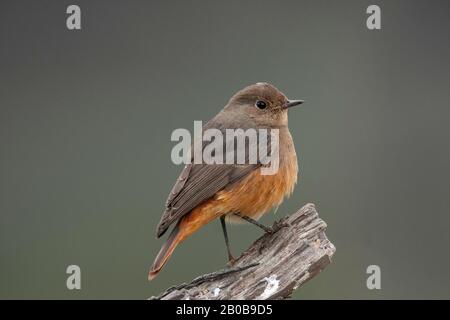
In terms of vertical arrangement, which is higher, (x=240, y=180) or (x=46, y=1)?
(x=46, y=1)

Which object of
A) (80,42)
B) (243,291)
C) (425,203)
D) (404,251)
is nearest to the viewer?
(243,291)

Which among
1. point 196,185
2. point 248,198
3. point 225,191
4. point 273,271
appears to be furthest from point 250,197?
point 273,271

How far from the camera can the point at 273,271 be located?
5.87 meters

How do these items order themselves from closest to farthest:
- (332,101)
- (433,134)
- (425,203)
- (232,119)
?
1. (232,119)
2. (425,203)
3. (332,101)
4. (433,134)

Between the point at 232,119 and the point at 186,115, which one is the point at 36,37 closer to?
the point at 186,115

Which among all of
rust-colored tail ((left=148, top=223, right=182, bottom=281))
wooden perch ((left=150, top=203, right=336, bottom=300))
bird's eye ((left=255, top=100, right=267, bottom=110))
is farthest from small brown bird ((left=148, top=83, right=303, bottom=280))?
wooden perch ((left=150, top=203, right=336, bottom=300))

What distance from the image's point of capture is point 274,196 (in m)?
6.92

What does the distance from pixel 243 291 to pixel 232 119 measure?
1.88 metres

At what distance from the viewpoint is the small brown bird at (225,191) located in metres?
6.49

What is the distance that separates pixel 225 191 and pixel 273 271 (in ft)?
3.43

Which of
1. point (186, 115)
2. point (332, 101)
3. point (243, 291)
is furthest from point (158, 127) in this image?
point (243, 291)

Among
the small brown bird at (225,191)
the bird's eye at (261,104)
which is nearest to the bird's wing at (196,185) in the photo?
the small brown bird at (225,191)

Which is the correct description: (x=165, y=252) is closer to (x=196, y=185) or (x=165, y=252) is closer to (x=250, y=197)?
(x=196, y=185)

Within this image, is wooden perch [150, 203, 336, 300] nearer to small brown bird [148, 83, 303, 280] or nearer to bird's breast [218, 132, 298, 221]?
small brown bird [148, 83, 303, 280]
